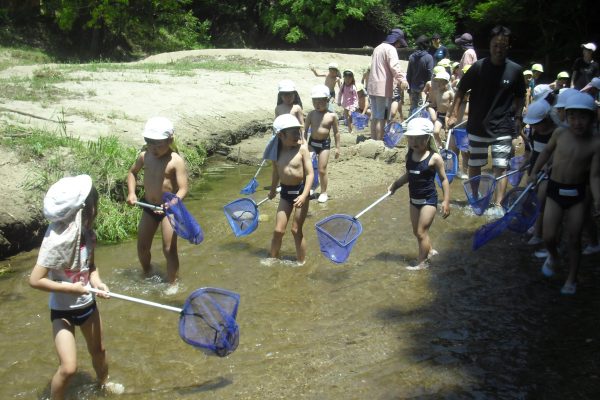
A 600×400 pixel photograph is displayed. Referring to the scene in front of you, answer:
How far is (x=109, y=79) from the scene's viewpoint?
1516 centimetres

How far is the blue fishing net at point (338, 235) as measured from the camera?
6467mm

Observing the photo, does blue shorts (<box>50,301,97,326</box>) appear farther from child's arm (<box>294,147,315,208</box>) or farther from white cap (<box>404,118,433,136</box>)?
white cap (<box>404,118,433,136</box>)

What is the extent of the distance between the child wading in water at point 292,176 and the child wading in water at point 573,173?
2.37 meters

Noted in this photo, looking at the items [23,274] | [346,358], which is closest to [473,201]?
[346,358]

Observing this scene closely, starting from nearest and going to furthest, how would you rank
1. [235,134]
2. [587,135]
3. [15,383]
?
[15,383] → [587,135] → [235,134]

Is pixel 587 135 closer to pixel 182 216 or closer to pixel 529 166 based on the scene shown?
pixel 529 166

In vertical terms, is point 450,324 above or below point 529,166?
below

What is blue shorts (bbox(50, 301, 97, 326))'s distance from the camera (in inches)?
168

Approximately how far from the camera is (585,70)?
12.9m

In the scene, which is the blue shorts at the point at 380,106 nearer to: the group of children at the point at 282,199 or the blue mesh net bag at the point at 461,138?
the blue mesh net bag at the point at 461,138

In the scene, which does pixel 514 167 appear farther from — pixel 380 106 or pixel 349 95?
pixel 349 95

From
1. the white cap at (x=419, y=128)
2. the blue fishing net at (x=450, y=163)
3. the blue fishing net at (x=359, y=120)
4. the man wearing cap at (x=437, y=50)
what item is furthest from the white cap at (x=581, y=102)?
the man wearing cap at (x=437, y=50)

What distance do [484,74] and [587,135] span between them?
2.27 meters

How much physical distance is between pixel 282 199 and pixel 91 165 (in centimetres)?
308
